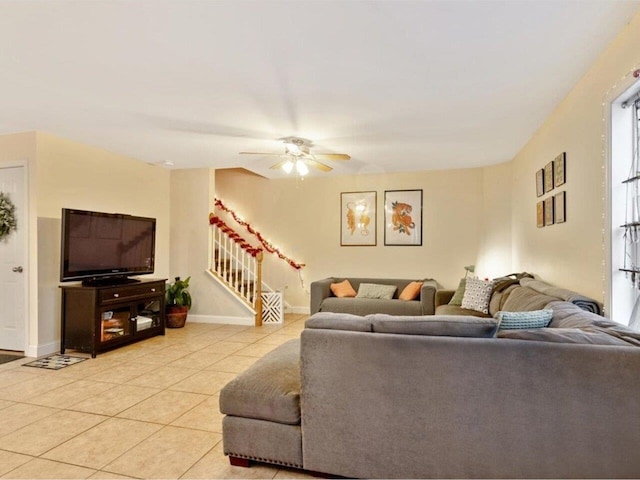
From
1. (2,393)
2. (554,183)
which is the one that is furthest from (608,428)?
(2,393)

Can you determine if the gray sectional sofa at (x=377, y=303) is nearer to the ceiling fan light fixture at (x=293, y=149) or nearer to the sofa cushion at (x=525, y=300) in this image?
the sofa cushion at (x=525, y=300)

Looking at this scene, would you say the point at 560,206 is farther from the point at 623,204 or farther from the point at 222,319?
the point at 222,319

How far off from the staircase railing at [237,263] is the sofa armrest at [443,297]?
2600 millimetres

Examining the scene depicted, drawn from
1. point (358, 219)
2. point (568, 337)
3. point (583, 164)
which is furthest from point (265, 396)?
point (358, 219)

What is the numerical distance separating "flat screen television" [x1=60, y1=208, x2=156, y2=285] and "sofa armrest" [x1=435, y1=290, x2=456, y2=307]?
3.93 metres

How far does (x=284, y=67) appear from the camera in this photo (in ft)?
8.23

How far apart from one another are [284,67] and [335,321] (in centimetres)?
175

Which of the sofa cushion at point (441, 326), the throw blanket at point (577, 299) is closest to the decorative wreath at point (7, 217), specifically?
the sofa cushion at point (441, 326)

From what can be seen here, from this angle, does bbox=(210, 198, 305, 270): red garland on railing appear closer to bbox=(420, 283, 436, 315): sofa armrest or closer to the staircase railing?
the staircase railing

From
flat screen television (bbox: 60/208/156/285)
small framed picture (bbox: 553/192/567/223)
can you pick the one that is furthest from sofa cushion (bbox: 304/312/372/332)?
flat screen television (bbox: 60/208/156/285)

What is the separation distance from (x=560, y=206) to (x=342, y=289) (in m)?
3.21

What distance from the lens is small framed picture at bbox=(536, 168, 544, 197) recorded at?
147 inches

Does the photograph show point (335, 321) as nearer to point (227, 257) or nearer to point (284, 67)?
point (284, 67)

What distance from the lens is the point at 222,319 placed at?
5727 millimetres
